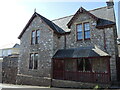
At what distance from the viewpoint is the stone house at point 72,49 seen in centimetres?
1248

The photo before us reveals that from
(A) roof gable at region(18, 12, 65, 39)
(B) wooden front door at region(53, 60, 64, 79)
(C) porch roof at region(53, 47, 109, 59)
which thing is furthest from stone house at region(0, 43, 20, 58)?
(C) porch roof at region(53, 47, 109, 59)

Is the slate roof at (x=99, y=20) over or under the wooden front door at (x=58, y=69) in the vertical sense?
over

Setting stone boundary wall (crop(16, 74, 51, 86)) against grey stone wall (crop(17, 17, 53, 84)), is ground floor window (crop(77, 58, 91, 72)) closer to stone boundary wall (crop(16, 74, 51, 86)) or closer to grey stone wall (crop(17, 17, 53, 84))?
grey stone wall (crop(17, 17, 53, 84))

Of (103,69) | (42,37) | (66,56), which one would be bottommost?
(103,69)

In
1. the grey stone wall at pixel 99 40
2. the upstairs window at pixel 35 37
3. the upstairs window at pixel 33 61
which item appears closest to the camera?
the grey stone wall at pixel 99 40

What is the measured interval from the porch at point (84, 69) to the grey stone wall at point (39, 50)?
1.19 m

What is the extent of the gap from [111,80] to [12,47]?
4188 centimetres

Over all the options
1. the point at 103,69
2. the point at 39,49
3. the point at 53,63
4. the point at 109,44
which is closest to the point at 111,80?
the point at 103,69

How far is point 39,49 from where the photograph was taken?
1617cm

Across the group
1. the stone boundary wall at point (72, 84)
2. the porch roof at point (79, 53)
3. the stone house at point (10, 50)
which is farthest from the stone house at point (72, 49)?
the stone house at point (10, 50)

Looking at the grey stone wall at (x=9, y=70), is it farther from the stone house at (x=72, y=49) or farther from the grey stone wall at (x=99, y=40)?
the grey stone wall at (x=99, y=40)

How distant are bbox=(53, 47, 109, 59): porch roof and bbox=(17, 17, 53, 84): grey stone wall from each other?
4.11 feet

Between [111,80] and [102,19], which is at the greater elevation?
[102,19]

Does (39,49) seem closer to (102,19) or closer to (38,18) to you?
(38,18)
